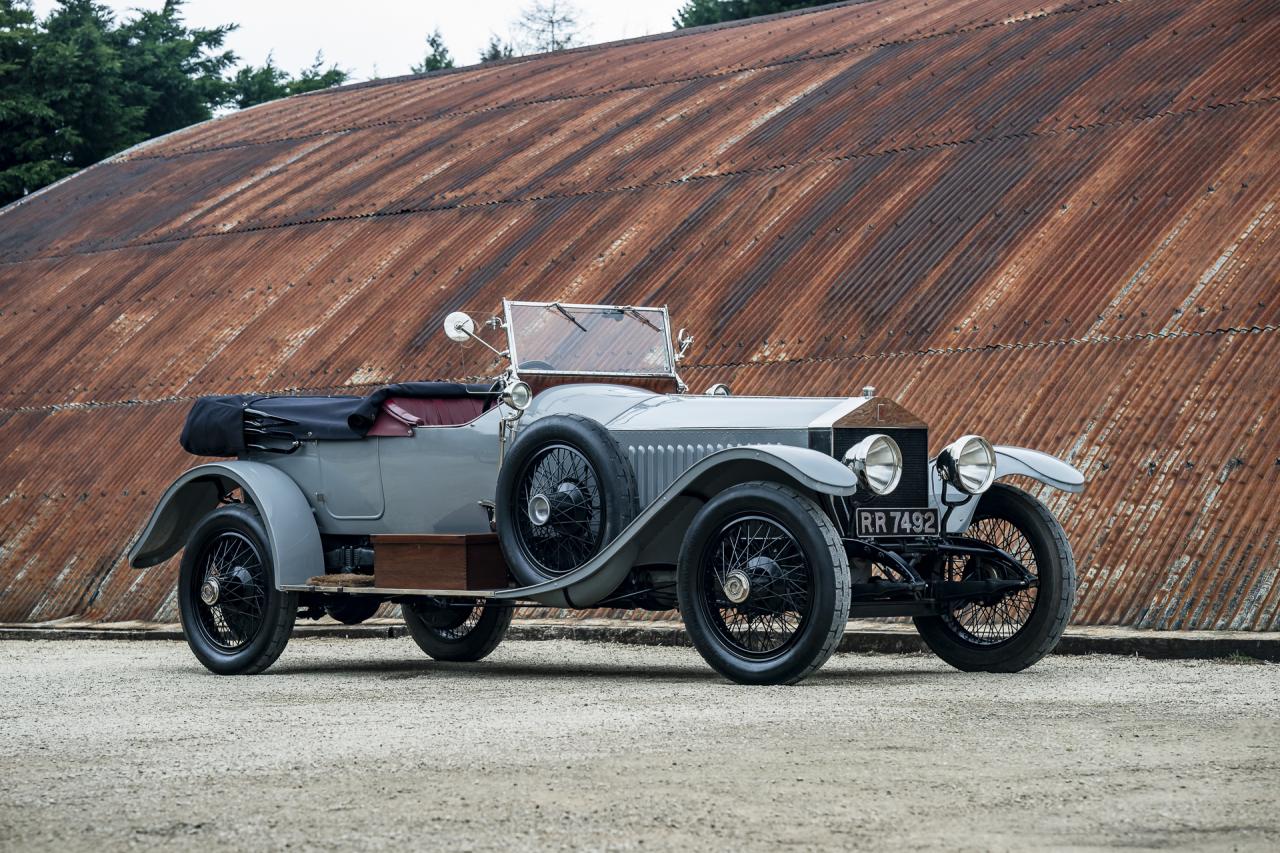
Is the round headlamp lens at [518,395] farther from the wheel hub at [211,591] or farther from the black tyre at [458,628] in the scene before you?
the wheel hub at [211,591]

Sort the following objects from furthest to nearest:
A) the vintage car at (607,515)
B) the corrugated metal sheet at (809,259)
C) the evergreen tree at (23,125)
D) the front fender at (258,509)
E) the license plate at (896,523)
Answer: the evergreen tree at (23,125) → the corrugated metal sheet at (809,259) → the front fender at (258,509) → the license plate at (896,523) → the vintage car at (607,515)

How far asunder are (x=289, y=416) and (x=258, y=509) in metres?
Answer: 0.65

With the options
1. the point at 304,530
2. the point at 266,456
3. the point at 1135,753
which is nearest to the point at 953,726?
the point at 1135,753

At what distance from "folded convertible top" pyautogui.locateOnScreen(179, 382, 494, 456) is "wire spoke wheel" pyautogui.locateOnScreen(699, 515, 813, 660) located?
7.50 ft

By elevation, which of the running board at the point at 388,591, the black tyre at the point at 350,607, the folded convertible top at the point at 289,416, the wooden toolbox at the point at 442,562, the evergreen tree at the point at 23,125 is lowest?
the black tyre at the point at 350,607

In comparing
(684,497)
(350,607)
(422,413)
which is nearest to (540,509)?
(684,497)

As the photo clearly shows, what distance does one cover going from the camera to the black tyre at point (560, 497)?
8938 millimetres

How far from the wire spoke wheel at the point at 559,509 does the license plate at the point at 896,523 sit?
4.76 feet

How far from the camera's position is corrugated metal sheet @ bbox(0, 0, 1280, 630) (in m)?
11.5

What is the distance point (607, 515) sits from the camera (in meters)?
8.91

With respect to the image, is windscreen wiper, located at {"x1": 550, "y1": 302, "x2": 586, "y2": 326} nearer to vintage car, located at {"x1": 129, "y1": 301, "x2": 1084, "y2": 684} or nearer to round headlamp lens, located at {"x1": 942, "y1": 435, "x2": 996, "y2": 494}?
vintage car, located at {"x1": 129, "y1": 301, "x2": 1084, "y2": 684}

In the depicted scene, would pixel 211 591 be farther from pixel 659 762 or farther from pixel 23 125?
pixel 23 125

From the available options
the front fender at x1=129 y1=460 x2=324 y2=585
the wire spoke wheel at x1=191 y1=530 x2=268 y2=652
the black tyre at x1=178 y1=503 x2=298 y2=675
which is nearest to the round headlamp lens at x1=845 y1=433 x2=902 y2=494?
the front fender at x1=129 y1=460 x2=324 y2=585

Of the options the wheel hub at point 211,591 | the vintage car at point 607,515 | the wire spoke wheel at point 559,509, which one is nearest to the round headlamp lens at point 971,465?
the vintage car at point 607,515
